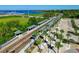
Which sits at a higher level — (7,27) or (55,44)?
(7,27)

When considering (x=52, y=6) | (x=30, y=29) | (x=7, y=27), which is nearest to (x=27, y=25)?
(x=30, y=29)

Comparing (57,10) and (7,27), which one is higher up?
(57,10)

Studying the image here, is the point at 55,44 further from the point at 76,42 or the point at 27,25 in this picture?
the point at 27,25

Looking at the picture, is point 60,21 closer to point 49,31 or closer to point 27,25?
point 49,31

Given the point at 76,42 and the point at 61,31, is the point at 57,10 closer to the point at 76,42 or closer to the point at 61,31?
the point at 61,31
